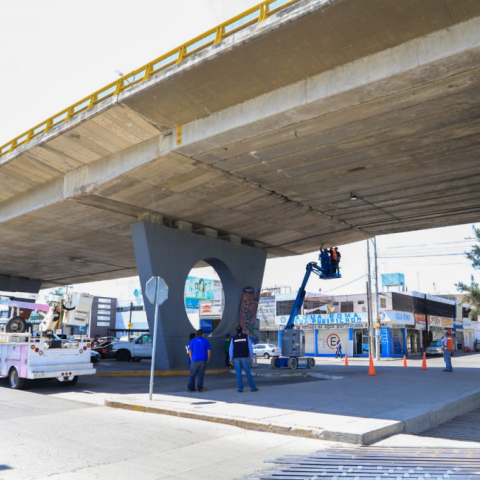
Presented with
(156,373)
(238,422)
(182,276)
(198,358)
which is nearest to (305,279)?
(182,276)

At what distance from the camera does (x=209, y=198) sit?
20.1 meters

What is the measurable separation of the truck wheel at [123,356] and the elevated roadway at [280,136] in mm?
→ 8202

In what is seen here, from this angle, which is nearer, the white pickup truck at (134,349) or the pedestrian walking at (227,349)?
the pedestrian walking at (227,349)

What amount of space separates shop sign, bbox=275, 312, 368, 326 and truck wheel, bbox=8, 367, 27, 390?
3981 centimetres

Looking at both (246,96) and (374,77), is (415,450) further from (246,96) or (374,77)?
(246,96)

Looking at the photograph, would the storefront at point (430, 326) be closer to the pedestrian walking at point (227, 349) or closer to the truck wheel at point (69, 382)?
the pedestrian walking at point (227, 349)

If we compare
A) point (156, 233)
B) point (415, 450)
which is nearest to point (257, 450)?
point (415, 450)

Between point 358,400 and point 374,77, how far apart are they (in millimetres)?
7566

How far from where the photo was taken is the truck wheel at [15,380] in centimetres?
1393

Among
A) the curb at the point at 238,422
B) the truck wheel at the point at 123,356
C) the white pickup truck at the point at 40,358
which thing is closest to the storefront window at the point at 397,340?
the truck wheel at the point at 123,356

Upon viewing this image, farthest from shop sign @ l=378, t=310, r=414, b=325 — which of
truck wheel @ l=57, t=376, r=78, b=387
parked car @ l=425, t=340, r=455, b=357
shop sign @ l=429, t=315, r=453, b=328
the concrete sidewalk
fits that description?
truck wheel @ l=57, t=376, r=78, b=387

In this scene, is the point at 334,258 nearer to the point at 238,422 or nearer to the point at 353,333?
the point at 238,422

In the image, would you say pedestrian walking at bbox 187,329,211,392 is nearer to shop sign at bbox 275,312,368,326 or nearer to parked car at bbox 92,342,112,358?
parked car at bbox 92,342,112,358

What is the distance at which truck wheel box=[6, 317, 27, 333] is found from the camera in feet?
Answer: 51.7
